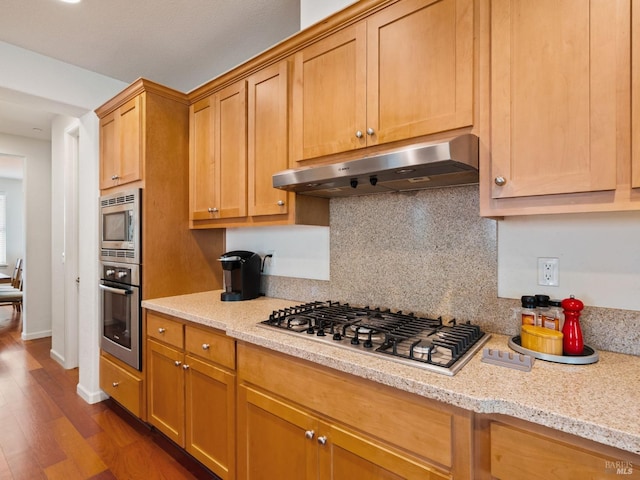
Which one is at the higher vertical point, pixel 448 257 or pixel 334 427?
pixel 448 257

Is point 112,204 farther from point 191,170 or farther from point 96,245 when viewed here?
point 191,170

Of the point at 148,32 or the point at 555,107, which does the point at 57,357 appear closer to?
the point at 148,32

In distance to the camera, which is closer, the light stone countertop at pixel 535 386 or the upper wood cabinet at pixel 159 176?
the light stone countertop at pixel 535 386

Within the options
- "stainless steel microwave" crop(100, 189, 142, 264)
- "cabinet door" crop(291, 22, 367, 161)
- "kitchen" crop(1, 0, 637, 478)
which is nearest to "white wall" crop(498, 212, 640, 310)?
"kitchen" crop(1, 0, 637, 478)

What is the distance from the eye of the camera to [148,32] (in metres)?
2.28

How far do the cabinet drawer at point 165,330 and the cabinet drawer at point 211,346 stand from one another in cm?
8

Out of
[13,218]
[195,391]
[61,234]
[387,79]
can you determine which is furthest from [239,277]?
[13,218]

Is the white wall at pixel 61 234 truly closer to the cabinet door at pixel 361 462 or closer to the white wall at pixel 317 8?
the white wall at pixel 317 8

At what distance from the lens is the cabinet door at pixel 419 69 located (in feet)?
4.17

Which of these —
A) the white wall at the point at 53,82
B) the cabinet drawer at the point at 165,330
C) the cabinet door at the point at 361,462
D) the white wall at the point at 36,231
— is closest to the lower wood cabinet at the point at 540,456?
the cabinet door at the point at 361,462

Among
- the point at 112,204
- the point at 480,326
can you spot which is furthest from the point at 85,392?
the point at 480,326

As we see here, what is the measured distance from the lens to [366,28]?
1524 millimetres

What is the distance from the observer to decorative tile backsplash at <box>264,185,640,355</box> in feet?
4.67

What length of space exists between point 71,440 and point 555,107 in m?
3.20
